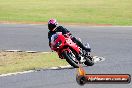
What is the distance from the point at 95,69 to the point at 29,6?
47.3 meters

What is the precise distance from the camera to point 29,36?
35625mm

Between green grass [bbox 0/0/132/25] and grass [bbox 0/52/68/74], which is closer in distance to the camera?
grass [bbox 0/52/68/74]

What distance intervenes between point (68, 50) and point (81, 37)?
24363 mm

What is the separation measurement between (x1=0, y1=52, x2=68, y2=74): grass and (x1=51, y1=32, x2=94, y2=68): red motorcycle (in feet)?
32.2

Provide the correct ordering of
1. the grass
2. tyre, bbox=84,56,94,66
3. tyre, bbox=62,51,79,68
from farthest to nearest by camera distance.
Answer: the grass
tyre, bbox=84,56,94,66
tyre, bbox=62,51,79,68

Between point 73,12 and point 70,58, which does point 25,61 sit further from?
point 73,12

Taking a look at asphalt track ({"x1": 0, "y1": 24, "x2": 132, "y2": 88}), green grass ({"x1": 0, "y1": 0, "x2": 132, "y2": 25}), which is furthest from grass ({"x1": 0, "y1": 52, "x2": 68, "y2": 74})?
green grass ({"x1": 0, "y1": 0, "x2": 132, "y2": 25})

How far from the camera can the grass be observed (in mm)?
20516

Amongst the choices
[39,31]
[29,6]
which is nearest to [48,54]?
[39,31]

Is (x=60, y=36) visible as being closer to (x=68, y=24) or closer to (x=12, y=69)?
(x=12, y=69)

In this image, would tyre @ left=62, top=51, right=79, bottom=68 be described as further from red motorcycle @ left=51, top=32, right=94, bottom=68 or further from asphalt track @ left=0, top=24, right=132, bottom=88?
asphalt track @ left=0, top=24, right=132, bottom=88

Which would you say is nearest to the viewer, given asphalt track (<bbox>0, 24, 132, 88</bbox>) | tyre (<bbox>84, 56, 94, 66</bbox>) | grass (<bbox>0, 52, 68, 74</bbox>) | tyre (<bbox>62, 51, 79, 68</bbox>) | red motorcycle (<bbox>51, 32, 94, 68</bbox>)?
red motorcycle (<bbox>51, 32, 94, 68</bbox>)

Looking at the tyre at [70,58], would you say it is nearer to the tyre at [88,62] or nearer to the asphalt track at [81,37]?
the tyre at [88,62]

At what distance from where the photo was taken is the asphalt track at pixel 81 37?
1641cm
